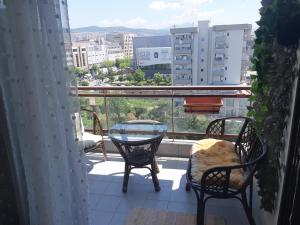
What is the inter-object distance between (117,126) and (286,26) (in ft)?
7.51

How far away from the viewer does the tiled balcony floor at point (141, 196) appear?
2.34m

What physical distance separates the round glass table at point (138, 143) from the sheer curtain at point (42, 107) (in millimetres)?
973

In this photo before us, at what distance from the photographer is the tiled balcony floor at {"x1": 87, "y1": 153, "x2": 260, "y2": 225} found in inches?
92.1

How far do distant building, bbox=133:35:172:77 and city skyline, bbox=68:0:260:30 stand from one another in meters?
0.39

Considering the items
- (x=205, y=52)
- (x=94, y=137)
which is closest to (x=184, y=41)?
(x=205, y=52)

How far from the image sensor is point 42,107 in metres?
1.43

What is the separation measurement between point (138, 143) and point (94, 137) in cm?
88

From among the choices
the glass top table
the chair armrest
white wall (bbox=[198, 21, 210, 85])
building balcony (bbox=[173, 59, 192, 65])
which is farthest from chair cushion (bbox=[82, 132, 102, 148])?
building balcony (bbox=[173, 59, 192, 65])

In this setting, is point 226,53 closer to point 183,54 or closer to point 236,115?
point 183,54

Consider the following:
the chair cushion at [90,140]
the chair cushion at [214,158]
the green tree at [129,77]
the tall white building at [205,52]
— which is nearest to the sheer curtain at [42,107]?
the chair cushion at [214,158]

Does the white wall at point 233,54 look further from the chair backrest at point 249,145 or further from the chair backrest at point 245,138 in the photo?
the chair backrest at point 249,145

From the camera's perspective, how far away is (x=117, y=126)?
3.22m

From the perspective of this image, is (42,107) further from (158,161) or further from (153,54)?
(153,54)

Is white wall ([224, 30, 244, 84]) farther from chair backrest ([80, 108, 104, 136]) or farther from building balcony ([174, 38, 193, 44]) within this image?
chair backrest ([80, 108, 104, 136])
